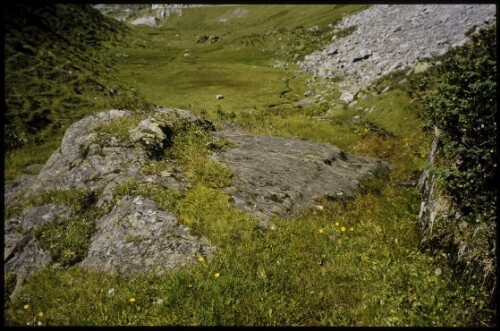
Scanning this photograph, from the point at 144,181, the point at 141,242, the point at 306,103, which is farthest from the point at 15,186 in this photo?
the point at 306,103

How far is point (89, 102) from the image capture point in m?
29.7

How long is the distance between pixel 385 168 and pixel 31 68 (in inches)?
1298

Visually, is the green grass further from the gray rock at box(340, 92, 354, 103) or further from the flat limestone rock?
the gray rock at box(340, 92, 354, 103)

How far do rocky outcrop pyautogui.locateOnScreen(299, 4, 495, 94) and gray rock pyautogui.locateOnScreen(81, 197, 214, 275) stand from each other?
76.3 feet

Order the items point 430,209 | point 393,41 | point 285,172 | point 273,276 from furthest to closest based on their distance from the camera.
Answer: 1. point 393,41
2. point 285,172
3. point 430,209
4. point 273,276

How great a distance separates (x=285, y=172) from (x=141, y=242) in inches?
213

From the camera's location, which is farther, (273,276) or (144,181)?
(144,181)

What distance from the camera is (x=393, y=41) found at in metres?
41.2

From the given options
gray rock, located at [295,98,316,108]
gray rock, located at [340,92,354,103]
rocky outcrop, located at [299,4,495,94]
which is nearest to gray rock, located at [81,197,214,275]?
gray rock, located at [340,92,354,103]

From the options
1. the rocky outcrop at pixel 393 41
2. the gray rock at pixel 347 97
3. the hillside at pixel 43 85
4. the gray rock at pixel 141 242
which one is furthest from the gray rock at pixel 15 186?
the rocky outcrop at pixel 393 41

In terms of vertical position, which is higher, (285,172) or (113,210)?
(285,172)

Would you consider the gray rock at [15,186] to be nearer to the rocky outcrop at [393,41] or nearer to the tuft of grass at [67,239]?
the tuft of grass at [67,239]

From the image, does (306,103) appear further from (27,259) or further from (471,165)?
(27,259)

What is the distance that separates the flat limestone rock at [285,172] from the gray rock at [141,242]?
1941 millimetres
